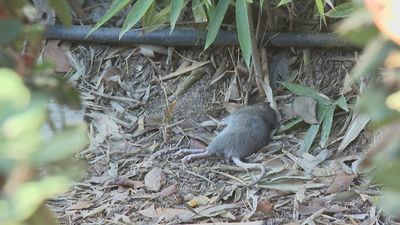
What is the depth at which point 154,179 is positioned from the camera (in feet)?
9.50

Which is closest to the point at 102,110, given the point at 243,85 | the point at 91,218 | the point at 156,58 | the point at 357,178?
the point at 156,58

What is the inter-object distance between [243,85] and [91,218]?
108 centimetres

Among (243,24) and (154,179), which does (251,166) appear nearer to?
(154,179)

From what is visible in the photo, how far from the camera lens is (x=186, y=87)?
3496mm

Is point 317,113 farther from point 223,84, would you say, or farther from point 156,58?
point 156,58

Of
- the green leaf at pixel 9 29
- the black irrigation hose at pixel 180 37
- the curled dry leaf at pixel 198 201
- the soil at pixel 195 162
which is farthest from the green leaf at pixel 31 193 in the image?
the black irrigation hose at pixel 180 37

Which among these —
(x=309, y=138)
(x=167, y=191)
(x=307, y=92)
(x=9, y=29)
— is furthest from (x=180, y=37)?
(x=9, y=29)

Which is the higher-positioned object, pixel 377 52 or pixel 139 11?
pixel 377 52

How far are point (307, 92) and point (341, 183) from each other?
2.01 feet

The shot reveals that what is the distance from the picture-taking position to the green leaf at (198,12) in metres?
3.13

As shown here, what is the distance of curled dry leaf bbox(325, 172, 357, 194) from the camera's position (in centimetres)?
272

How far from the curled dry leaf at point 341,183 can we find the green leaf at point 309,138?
0.26m

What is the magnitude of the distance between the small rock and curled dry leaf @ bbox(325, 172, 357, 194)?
594 mm

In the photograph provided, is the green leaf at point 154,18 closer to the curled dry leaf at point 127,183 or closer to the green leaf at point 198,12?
the green leaf at point 198,12
